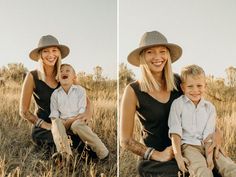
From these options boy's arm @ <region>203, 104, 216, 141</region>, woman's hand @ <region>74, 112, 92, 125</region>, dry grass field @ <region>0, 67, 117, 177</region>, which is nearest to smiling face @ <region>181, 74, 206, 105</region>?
boy's arm @ <region>203, 104, 216, 141</region>

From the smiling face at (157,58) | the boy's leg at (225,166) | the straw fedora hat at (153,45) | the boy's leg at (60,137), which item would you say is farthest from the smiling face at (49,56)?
the boy's leg at (225,166)

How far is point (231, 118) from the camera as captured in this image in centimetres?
317

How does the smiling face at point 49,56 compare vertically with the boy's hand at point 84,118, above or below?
above

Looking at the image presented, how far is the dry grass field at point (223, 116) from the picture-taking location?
3.14m

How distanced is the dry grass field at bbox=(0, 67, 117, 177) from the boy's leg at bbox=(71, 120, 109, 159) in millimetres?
47

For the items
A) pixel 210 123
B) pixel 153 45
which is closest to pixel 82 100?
pixel 153 45

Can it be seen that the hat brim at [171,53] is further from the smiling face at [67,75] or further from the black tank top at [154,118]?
Result: the smiling face at [67,75]

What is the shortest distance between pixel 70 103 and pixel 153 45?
71 centimetres

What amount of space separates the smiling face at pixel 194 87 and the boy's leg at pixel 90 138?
2.43 ft

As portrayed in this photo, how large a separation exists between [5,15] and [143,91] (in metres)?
1.10

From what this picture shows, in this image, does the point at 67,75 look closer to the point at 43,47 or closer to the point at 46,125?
the point at 43,47

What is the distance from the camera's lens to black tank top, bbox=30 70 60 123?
3.17 m

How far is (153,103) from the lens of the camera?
3059 mm

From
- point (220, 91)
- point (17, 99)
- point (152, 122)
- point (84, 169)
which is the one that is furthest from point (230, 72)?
point (17, 99)
